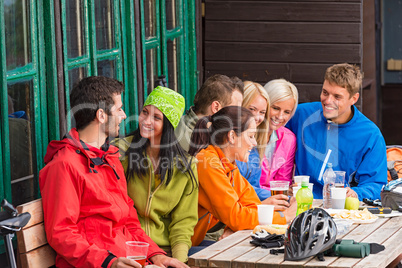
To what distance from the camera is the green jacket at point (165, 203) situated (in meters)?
4.04

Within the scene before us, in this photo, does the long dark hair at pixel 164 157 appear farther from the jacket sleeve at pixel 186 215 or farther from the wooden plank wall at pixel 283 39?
the wooden plank wall at pixel 283 39

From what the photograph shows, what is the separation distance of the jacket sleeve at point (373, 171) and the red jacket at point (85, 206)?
1867 mm

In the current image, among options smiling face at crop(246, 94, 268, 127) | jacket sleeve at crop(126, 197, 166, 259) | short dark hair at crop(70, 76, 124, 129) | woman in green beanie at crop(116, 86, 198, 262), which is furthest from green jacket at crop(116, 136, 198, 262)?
smiling face at crop(246, 94, 268, 127)

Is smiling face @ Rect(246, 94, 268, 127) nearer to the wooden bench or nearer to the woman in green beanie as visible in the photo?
the woman in green beanie

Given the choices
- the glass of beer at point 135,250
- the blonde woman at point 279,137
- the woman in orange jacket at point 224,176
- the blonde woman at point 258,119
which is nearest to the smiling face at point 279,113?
the blonde woman at point 279,137

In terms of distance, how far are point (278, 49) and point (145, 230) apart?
3.32 m

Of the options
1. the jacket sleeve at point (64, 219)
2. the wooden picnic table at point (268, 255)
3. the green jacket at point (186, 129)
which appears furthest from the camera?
the green jacket at point (186, 129)

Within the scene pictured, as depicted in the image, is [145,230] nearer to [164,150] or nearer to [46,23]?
[164,150]

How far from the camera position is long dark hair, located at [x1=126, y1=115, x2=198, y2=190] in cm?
405

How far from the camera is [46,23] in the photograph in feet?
13.2

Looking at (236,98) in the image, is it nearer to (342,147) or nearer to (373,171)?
(342,147)

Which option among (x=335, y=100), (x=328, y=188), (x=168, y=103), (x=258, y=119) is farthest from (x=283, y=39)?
(x=168, y=103)

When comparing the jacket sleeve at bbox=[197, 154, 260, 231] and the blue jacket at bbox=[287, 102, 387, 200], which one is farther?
the blue jacket at bbox=[287, 102, 387, 200]

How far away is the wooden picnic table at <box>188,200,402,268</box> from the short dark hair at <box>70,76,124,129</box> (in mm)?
918
